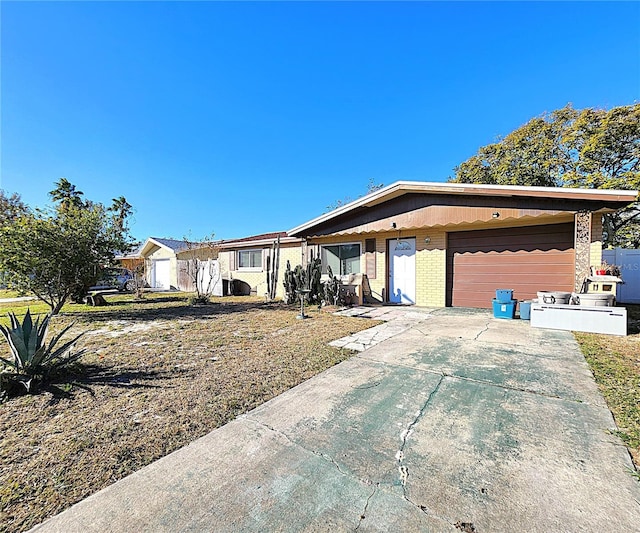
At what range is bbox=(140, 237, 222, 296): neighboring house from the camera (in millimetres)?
16406

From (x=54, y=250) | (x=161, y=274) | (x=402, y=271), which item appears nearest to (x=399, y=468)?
(x=402, y=271)

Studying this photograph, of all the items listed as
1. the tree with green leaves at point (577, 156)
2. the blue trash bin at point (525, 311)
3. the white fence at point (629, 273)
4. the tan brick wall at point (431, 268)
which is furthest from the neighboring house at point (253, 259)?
the white fence at point (629, 273)

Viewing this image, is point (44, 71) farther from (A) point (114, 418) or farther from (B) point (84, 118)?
(A) point (114, 418)

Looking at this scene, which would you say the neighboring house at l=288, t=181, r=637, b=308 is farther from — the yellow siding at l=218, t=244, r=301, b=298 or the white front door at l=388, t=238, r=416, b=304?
the yellow siding at l=218, t=244, r=301, b=298

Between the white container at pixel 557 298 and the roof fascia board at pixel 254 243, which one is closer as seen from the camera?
the white container at pixel 557 298

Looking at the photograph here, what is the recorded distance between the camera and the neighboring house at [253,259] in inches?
535

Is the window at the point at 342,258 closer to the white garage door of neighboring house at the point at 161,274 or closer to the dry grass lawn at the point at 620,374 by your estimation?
the dry grass lawn at the point at 620,374

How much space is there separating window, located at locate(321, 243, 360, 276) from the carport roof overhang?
4.03 feet

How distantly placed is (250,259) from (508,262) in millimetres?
11243

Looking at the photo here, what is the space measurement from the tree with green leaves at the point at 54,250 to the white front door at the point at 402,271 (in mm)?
9733

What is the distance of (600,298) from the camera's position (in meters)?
6.09

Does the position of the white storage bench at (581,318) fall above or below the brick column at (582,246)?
below

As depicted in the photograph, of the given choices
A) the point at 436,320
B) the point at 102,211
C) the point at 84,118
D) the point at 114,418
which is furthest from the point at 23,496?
the point at 84,118

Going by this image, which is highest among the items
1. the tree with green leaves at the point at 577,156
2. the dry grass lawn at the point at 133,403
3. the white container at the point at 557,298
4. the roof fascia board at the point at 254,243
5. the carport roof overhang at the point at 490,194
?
the tree with green leaves at the point at 577,156
